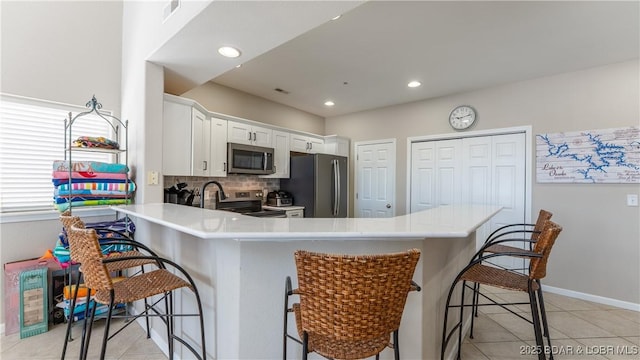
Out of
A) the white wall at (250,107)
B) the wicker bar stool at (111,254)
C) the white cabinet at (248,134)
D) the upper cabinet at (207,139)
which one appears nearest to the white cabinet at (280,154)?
the upper cabinet at (207,139)

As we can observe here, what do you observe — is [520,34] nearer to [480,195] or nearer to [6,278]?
[480,195]

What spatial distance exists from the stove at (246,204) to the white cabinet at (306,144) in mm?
920

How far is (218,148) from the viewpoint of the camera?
10.9 feet

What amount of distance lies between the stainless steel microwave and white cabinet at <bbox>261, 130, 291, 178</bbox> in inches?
5.9

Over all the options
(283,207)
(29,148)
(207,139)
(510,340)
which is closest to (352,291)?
(510,340)

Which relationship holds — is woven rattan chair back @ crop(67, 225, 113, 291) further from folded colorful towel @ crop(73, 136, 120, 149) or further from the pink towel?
folded colorful towel @ crop(73, 136, 120, 149)

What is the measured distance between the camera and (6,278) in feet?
7.21

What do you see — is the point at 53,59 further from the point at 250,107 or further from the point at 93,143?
the point at 250,107

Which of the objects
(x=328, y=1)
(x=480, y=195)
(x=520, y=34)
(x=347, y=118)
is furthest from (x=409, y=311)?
(x=347, y=118)

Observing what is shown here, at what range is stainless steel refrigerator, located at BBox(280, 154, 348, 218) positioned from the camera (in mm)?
4074

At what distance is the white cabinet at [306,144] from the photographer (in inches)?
172

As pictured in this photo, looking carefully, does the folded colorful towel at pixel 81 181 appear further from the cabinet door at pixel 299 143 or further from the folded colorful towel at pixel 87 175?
the cabinet door at pixel 299 143

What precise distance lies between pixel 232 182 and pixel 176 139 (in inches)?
48.4

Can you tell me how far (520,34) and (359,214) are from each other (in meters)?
3.32
